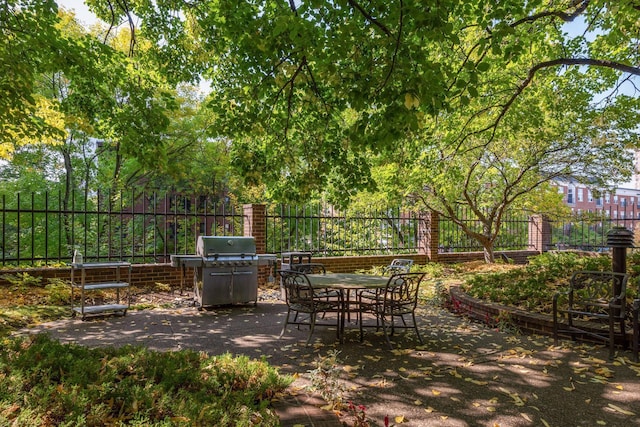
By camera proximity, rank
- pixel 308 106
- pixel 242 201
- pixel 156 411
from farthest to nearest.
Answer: pixel 242 201
pixel 308 106
pixel 156 411

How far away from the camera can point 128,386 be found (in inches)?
104

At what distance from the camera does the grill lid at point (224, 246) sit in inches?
288

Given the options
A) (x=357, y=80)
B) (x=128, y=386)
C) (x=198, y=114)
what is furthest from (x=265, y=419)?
(x=198, y=114)

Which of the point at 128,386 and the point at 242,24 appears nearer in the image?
the point at 128,386

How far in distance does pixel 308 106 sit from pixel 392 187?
449 centimetres

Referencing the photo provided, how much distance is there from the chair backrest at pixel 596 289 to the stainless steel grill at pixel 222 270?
5313mm

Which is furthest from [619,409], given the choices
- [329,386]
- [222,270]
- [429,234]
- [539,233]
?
[539,233]

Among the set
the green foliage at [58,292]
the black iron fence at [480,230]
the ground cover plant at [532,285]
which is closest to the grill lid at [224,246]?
the green foliage at [58,292]

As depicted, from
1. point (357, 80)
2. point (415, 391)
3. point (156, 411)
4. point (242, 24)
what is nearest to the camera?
point (156, 411)

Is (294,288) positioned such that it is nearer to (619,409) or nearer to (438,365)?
(438,365)

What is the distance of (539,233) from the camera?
1625 centimetres

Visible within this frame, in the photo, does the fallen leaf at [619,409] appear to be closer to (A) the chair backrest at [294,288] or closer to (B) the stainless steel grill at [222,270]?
(A) the chair backrest at [294,288]

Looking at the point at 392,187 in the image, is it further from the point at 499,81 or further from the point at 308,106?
the point at 308,106

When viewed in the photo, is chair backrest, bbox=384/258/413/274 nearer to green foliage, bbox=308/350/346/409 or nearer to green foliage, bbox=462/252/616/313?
green foliage, bbox=462/252/616/313
